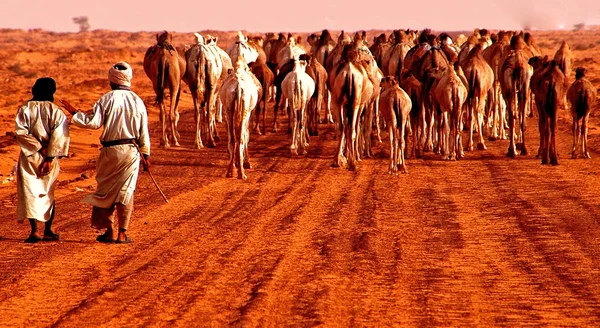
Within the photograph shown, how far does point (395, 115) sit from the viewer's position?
18031 millimetres

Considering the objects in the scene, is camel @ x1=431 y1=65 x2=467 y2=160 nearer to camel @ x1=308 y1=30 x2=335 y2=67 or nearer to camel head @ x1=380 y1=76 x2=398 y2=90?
camel head @ x1=380 y1=76 x2=398 y2=90

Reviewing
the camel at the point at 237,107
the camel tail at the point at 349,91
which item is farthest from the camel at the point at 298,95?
the camel at the point at 237,107

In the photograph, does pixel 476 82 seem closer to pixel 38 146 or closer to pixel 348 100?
pixel 348 100

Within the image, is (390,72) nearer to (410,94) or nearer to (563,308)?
(410,94)

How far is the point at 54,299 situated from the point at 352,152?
10207 millimetres

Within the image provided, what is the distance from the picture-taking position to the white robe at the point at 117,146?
10938 mm

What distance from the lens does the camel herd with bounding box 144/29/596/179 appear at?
18031 millimetres

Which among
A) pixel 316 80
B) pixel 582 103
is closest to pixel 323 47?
pixel 316 80

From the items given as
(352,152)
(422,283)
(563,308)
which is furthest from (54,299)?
(352,152)

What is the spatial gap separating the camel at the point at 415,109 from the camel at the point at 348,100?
113cm

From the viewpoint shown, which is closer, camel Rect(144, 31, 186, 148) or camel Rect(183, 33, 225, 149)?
camel Rect(144, 31, 186, 148)

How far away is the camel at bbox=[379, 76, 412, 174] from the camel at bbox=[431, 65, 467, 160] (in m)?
1.53

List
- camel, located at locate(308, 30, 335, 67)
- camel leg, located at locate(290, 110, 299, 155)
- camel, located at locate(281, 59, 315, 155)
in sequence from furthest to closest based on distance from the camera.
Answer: camel, located at locate(308, 30, 335, 67) → camel, located at locate(281, 59, 315, 155) → camel leg, located at locate(290, 110, 299, 155)

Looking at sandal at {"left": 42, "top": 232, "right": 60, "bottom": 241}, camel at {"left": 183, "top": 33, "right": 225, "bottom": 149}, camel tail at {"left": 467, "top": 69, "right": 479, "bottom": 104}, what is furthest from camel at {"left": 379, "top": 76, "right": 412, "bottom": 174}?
sandal at {"left": 42, "top": 232, "right": 60, "bottom": 241}
